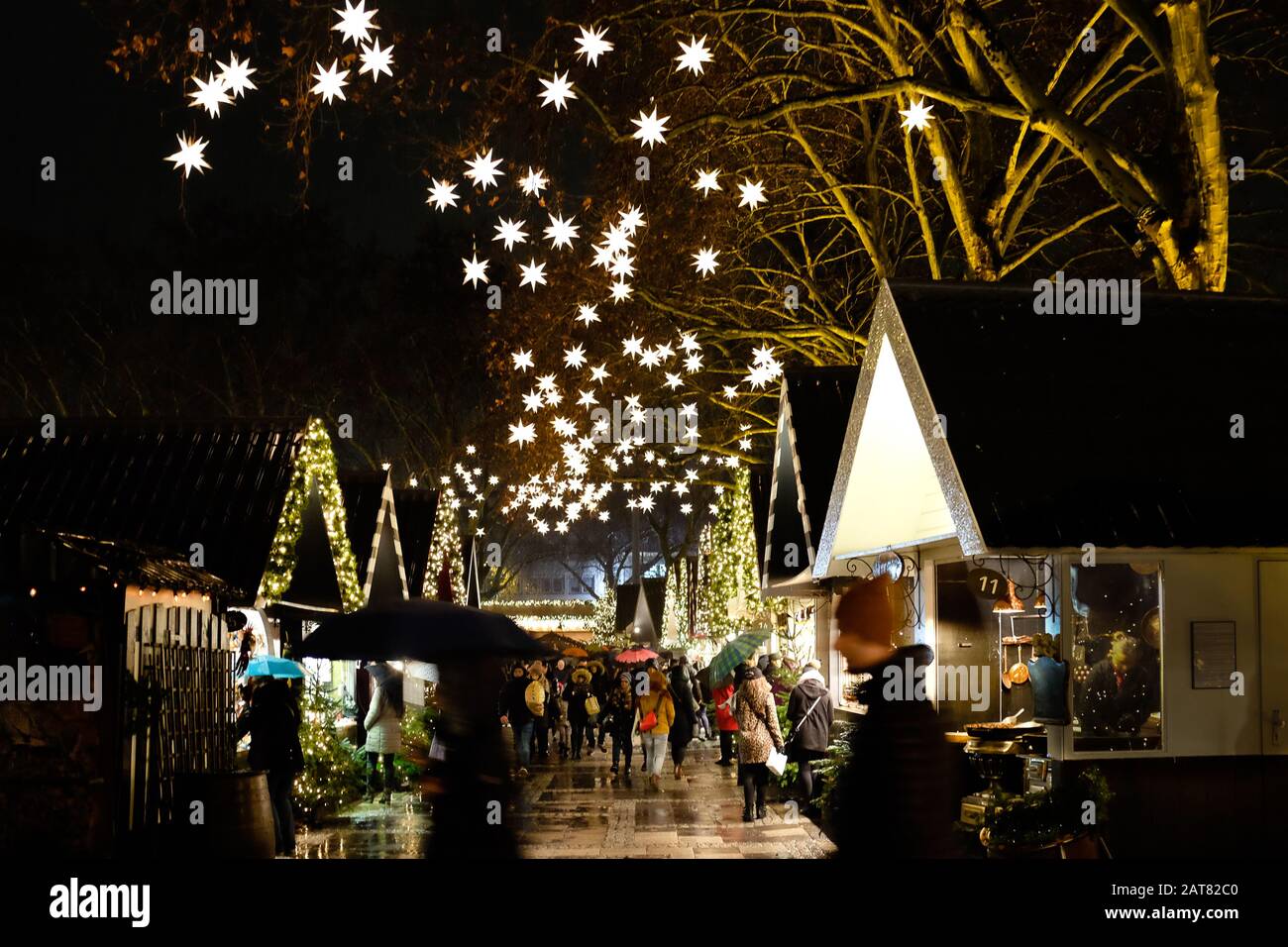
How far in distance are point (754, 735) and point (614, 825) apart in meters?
2.08

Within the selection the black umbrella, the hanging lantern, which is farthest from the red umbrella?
the black umbrella

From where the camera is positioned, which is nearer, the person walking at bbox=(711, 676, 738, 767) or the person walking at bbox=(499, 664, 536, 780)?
the person walking at bbox=(711, 676, 738, 767)

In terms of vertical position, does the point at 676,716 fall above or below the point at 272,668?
below

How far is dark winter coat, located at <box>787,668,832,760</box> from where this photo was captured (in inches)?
664

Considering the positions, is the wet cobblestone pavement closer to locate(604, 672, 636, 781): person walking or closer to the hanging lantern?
locate(604, 672, 636, 781): person walking

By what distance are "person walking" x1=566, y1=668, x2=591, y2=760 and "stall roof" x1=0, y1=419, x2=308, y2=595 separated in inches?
469

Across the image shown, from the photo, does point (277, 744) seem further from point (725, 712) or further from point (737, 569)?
point (737, 569)

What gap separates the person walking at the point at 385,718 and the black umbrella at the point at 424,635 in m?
7.64

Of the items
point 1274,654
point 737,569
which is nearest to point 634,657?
point 737,569

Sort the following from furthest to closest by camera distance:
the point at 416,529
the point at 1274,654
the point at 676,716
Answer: the point at 416,529 < the point at 676,716 < the point at 1274,654

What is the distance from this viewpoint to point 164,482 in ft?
56.4

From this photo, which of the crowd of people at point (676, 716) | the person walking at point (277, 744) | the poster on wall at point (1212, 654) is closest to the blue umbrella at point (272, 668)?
the person walking at point (277, 744)
